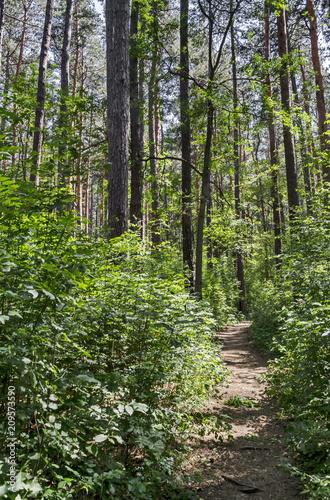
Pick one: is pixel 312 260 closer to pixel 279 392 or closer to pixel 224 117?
pixel 279 392

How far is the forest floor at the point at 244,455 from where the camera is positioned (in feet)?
11.1

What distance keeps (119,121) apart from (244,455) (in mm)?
5799

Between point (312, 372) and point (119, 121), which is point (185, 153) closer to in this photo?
point (119, 121)

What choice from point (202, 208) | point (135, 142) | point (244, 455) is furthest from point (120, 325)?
point (135, 142)

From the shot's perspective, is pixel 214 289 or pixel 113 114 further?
pixel 214 289

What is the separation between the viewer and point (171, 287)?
4.46 m

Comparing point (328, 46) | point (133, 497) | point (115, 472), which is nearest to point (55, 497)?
point (115, 472)

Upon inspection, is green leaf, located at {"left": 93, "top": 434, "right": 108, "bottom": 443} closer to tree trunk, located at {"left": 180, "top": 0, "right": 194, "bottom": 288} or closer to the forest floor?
the forest floor

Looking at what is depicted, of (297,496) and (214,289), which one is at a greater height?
(214,289)

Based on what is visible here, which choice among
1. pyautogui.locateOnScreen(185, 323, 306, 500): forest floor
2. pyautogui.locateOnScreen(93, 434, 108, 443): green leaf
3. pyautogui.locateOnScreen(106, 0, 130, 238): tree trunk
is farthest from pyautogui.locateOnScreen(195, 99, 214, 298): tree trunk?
pyautogui.locateOnScreen(93, 434, 108, 443): green leaf

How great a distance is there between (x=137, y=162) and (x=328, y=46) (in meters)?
13.4

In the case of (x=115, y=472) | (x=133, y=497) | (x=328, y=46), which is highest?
(x=328, y=46)

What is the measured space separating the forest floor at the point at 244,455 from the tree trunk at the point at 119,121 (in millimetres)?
3727

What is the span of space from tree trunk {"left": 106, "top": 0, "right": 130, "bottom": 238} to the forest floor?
12.2 ft
